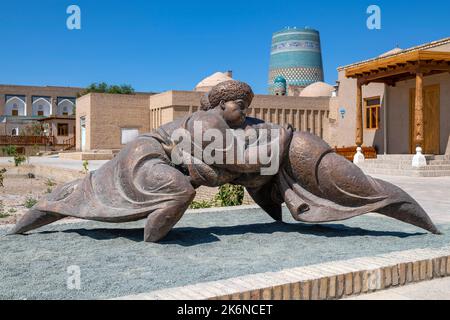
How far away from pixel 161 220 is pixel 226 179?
68cm

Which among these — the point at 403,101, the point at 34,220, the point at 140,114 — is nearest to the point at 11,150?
the point at 140,114

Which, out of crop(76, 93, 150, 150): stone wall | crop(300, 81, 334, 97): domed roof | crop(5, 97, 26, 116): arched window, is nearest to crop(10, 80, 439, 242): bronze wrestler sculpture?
crop(76, 93, 150, 150): stone wall

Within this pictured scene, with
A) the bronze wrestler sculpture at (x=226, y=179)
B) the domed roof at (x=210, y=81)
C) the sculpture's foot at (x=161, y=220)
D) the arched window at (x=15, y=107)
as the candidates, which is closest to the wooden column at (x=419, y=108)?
the bronze wrestler sculpture at (x=226, y=179)

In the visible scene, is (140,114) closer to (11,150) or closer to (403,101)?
(11,150)

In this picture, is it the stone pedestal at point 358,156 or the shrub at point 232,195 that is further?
the stone pedestal at point 358,156

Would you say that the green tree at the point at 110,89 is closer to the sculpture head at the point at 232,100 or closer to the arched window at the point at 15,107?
the arched window at the point at 15,107

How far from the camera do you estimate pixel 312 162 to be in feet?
13.7

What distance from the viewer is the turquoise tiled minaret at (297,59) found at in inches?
1644

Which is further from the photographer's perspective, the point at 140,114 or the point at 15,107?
the point at 15,107

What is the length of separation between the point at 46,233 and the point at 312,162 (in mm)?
2456

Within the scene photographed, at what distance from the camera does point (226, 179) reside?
418 centimetres

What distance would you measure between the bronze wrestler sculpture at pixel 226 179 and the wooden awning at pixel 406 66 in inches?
425

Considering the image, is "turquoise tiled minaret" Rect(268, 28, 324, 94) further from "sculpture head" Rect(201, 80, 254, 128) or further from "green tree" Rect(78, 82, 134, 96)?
"sculpture head" Rect(201, 80, 254, 128)
